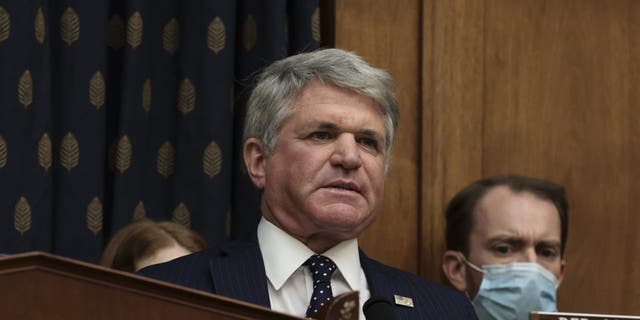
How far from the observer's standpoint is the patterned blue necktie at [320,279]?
7.53 ft

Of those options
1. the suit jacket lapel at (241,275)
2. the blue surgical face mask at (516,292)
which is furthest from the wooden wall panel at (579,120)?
the suit jacket lapel at (241,275)

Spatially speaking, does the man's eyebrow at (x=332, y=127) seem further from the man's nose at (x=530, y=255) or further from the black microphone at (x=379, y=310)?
the man's nose at (x=530, y=255)

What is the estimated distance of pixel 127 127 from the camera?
11.3ft

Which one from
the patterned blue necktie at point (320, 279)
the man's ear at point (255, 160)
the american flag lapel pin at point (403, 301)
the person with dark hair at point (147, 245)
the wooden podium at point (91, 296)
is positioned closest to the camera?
the wooden podium at point (91, 296)

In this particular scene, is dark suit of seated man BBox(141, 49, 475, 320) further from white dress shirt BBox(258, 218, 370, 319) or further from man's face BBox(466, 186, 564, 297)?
man's face BBox(466, 186, 564, 297)

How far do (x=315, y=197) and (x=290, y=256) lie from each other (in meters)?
0.14

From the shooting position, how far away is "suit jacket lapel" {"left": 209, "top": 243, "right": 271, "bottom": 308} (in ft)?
7.55

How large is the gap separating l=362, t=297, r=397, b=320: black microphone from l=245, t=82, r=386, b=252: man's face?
0.60m

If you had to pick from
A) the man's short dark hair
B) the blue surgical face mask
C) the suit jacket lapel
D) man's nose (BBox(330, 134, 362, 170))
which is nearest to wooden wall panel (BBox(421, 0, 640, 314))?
the man's short dark hair

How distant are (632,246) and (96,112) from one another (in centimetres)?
191

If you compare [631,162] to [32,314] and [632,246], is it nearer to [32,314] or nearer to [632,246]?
[632,246]

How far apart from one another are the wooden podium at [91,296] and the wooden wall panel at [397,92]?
7.42 feet

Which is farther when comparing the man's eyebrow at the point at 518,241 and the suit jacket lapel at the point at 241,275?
the man's eyebrow at the point at 518,241

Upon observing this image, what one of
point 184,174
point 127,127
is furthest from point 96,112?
point 184,174
